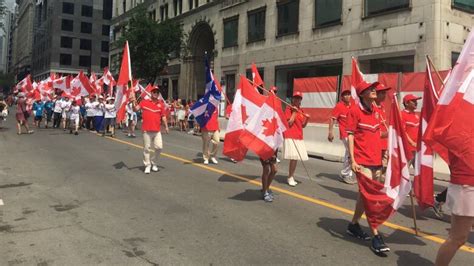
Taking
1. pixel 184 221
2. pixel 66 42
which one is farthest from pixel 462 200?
pixel 66 42

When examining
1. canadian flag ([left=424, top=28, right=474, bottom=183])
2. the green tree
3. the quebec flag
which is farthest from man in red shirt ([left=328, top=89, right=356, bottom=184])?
the green tree

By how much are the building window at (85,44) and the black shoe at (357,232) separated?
312 ft

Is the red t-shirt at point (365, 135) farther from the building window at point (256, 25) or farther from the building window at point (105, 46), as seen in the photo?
the building window at point (105, 46)

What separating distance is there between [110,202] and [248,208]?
2159 mm

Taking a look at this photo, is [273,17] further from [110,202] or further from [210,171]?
[110,202]

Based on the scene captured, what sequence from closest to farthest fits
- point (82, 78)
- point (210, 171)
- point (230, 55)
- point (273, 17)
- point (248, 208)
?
point (248, 208) < point (210, 171) < point (82, 78) < point (273, 17) < point (230, 55)

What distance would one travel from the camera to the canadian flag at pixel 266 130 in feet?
25.3

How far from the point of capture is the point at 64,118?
23203 mm

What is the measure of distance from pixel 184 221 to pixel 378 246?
2.52 metres

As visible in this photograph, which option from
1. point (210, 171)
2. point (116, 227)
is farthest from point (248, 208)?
point (210, 171)

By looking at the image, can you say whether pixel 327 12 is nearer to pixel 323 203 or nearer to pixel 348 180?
pixel 348 180

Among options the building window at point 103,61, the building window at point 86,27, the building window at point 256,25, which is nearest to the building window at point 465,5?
the building window at point 256,25

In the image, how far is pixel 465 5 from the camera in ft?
70.3

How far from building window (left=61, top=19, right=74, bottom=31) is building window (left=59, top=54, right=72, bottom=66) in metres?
5.24
